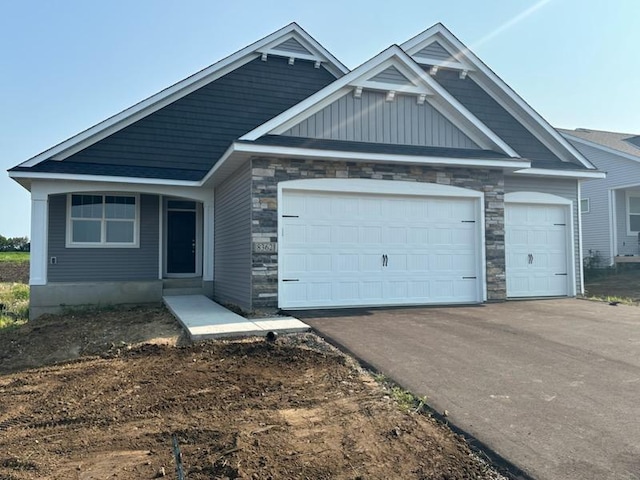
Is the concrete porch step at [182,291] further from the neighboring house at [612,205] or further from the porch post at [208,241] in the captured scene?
the neighboring house at [612,205]

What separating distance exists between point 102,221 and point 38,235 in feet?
5.10

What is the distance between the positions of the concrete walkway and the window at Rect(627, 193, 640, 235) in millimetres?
19129

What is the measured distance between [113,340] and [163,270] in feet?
17.0

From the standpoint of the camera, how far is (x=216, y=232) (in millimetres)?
12195

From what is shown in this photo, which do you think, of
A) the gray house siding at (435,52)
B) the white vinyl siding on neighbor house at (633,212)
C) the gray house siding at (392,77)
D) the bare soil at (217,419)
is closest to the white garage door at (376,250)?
the gray house siding at (392,77)

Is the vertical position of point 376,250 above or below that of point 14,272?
above

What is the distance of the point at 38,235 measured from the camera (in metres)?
10.7

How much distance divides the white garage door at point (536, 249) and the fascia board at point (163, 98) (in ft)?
21.0

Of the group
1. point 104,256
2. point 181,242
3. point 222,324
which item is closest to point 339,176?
point 222,324

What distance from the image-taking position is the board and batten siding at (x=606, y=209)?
20125mm

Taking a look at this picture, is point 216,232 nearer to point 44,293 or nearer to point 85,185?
point 85,185

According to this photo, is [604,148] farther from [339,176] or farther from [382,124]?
[339,176]

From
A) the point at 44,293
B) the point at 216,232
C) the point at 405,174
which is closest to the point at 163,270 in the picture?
the point at 216,232

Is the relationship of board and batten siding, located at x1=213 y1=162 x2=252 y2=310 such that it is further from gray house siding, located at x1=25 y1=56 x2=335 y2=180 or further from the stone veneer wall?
gray house siding, located at x1=25 y1=56 x2=335 y2=180
